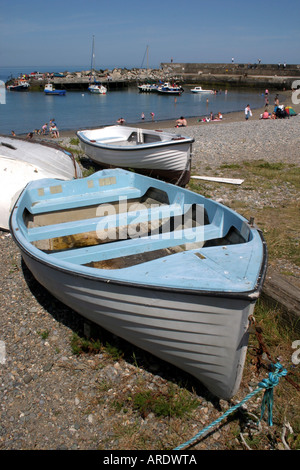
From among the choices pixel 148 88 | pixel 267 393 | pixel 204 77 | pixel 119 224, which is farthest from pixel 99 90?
pixel 267 393

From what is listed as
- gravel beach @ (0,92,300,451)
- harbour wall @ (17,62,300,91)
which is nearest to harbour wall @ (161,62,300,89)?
harbour wall @ (17,62,300,91)

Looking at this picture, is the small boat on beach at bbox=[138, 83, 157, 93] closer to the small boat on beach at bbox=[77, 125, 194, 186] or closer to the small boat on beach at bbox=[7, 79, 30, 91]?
the small boat on beach at bbox=[7, 79, 30, 91]

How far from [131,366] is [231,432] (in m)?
1.34

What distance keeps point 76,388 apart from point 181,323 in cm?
155

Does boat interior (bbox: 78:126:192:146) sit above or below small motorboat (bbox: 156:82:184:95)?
below

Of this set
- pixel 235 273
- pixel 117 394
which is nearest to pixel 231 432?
pixel 117 394

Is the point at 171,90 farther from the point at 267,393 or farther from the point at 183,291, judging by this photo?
the point at 267,393

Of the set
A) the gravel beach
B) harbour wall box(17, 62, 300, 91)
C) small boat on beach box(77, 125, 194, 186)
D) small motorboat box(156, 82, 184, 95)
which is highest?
harbour wall box(17, 62, 300, 91)

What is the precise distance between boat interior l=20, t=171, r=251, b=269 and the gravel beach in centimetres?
100

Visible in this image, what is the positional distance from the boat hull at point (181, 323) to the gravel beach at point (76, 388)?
1.39ft

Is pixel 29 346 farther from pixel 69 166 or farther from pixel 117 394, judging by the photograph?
pixel 69 166

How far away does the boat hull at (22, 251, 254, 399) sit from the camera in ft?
10.3

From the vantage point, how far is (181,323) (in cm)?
332
